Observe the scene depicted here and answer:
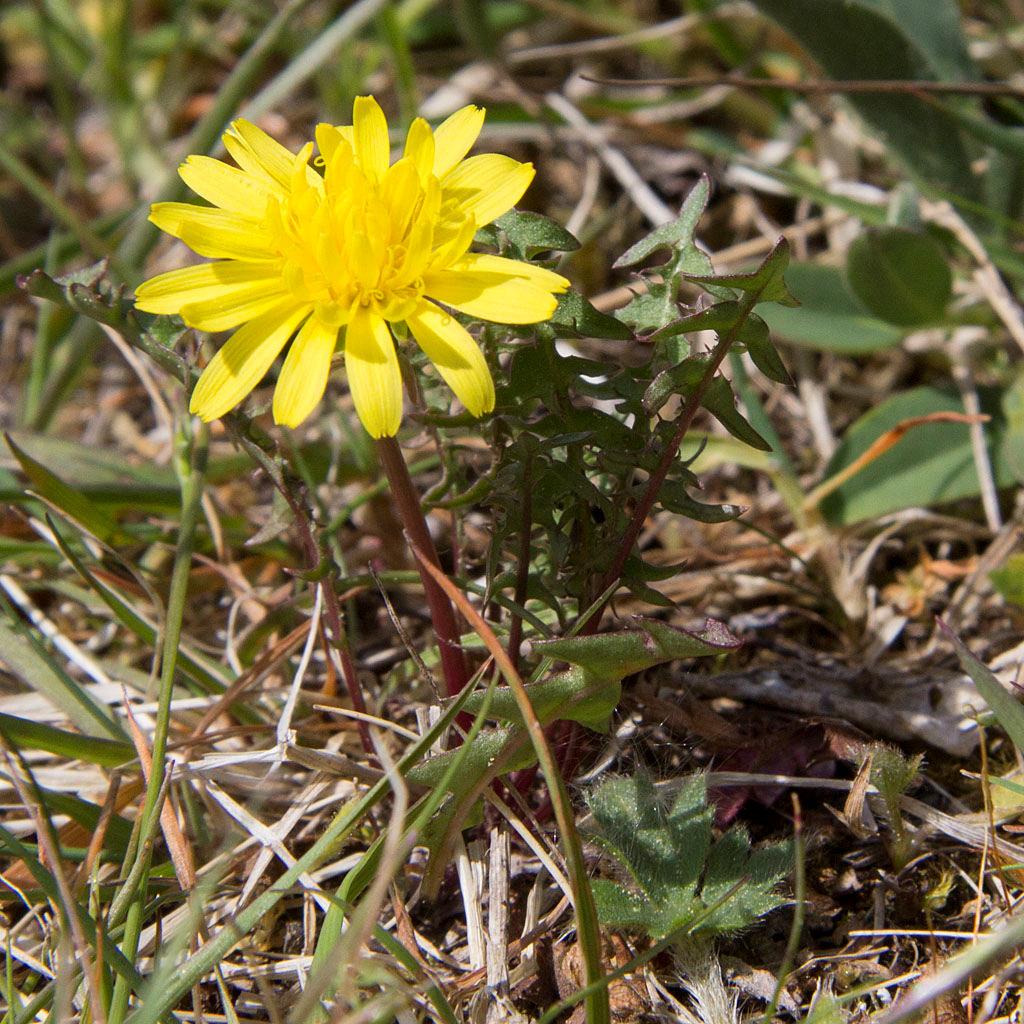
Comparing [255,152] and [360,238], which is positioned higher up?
[255,152]

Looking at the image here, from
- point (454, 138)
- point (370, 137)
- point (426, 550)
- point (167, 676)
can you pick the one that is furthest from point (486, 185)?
point (167, 676)

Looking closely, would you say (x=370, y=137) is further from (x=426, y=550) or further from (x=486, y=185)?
(x=426, y=550)

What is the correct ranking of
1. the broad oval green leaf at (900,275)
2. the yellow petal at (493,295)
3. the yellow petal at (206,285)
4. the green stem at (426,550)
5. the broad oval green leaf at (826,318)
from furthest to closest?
the broad oval green leaf at (826,318) → the broad oval green leaf at (900,275) → the green stem at (426,550) → the yellow petal at (206,285) → the yellow petal at (493,295)

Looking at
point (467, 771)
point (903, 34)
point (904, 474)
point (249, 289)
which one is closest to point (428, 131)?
point (249, 289)

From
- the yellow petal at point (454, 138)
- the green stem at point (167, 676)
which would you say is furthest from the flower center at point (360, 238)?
the green stem at point (167, 676)

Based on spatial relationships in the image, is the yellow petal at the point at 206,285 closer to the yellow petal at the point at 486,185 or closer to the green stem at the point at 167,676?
the yellow petal at the point at 486,185
